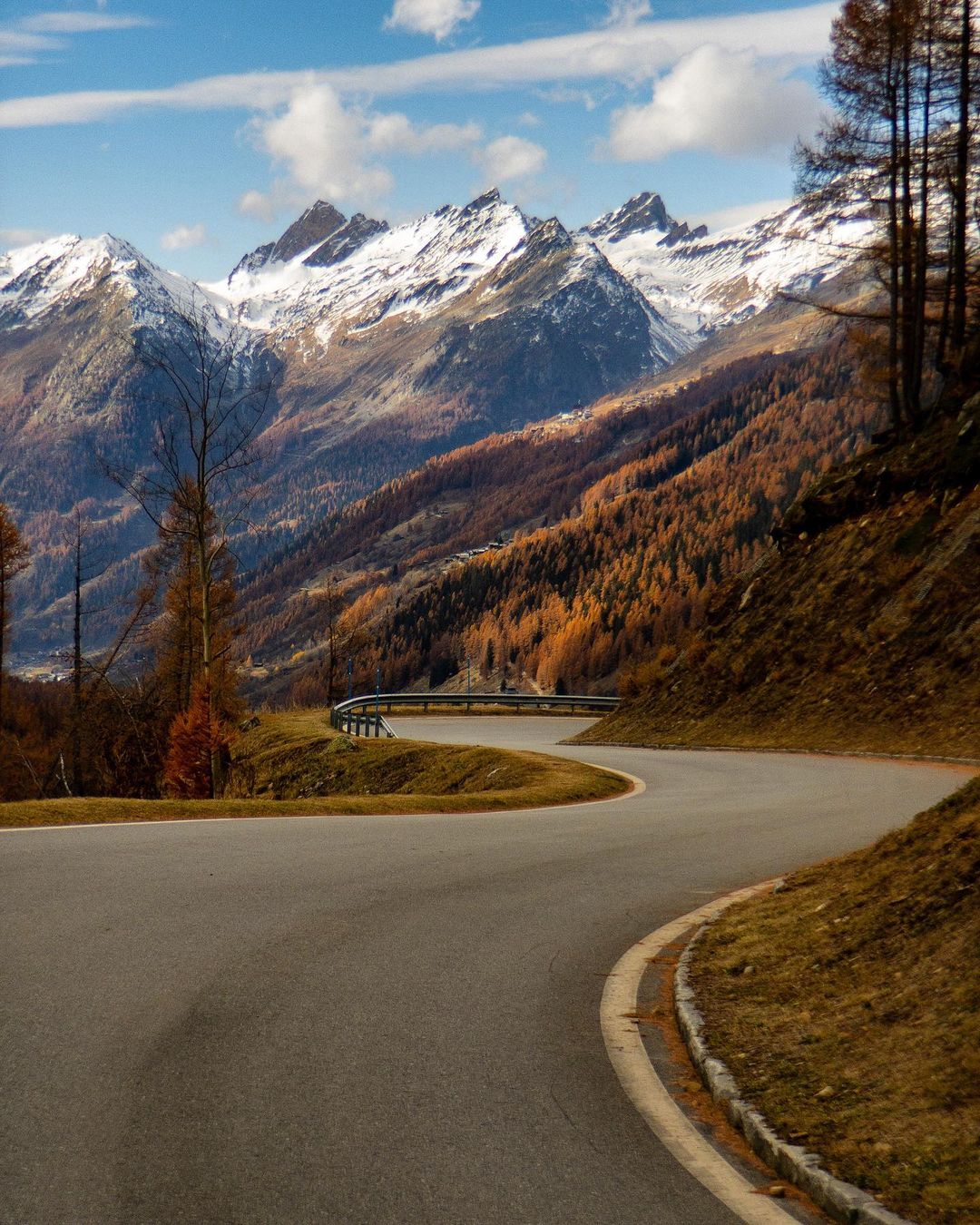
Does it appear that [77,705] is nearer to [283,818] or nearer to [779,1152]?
[283,818]

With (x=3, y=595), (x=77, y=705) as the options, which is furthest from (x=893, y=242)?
(x=77, y=705)

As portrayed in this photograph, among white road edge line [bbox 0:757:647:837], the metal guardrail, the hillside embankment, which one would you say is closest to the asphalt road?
white road edge line [bbox 0:757:647:837]

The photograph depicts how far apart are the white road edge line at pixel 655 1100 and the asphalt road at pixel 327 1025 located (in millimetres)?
83

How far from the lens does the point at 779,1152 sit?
15.7 feet

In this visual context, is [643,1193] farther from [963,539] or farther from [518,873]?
[963,539]

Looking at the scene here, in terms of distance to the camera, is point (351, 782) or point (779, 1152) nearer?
point (779, 1152)

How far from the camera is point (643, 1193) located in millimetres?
4527

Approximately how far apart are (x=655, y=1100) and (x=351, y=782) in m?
26.1

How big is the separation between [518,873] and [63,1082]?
6.50 m

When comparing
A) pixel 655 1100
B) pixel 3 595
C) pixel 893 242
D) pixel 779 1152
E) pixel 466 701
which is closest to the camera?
pixel 779 1152

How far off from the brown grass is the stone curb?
74mm

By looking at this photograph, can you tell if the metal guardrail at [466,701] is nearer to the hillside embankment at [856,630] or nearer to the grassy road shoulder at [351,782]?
the grassy road shoulder at [351,782]

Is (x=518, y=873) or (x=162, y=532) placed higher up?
(x=162, y=532)

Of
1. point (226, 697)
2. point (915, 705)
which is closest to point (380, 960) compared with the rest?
point (915, 705)
